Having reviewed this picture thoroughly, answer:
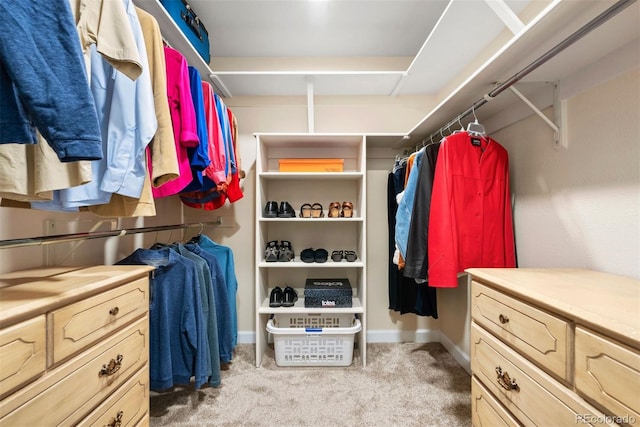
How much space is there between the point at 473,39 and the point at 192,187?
1796 mm

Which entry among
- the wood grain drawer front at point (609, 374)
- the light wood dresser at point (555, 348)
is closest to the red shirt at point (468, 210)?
the light wood dresser at point (555, 348)

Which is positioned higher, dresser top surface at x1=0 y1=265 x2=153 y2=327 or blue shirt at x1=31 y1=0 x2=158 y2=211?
blue shirt at x1=31 y1=0 x2=158 y2=211

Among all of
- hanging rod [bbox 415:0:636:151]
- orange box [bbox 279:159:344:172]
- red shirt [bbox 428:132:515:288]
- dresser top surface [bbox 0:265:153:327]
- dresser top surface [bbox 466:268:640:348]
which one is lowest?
dresser top surface [bbox 466:268:640:348]

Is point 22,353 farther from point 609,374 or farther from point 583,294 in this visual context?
point 583,294

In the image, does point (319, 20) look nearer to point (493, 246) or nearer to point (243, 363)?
point (493, 246)

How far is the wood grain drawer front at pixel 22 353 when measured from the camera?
1.81 ft

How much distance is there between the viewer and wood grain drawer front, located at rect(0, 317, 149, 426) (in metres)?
0.60

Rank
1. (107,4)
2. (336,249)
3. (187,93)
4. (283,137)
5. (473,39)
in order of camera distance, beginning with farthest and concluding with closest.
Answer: (336,249)
(283,137)
(473,39)
(187,93)
(107,4)

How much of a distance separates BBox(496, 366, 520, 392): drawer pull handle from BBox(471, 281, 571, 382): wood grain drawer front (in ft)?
0.36

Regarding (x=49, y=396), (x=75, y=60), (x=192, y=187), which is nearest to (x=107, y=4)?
(x=75, y=60)

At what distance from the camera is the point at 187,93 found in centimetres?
112

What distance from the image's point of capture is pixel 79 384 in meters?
0.74

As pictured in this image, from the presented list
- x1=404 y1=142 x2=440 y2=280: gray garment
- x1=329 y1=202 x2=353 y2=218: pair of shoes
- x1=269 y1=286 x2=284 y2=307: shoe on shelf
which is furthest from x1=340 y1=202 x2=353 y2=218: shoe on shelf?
x1=269 y1=286 x2=284 y2=307: shoe on shelf

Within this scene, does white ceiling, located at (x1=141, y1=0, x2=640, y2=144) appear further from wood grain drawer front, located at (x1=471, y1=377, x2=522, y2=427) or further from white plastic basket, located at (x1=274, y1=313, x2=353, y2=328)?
white plastic basket, located at (x1=274, y1=313, x2=353, y2=328)
